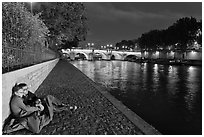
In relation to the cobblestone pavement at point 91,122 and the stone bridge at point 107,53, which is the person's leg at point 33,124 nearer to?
the cobblestone pavement at point 91,122

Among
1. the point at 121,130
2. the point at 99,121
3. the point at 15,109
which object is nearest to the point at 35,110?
the point at 15,109

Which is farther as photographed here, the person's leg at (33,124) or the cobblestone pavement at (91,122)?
the cobblestone pavement at (91,122)

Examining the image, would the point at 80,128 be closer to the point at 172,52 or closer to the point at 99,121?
the point at 99,121

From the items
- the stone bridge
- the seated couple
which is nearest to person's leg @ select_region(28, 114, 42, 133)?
the seated couple

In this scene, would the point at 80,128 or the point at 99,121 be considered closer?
the point at 80,128

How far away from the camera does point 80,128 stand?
579 cm

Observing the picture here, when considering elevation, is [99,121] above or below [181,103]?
above

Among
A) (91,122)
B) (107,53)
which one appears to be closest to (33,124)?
(91,122)

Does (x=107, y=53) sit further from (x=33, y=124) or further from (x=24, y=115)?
(x=33, y=124)

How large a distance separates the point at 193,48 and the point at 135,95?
66.8 m

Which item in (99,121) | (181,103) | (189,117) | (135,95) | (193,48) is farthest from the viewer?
(193,48)

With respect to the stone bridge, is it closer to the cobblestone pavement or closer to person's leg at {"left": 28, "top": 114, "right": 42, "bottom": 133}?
the cobblestone pavement

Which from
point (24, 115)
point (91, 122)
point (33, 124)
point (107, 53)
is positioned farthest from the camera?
point (107, 53)

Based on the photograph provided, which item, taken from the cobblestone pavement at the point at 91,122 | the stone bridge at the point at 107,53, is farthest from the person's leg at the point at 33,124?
the stone bridge at the point at 107,53
